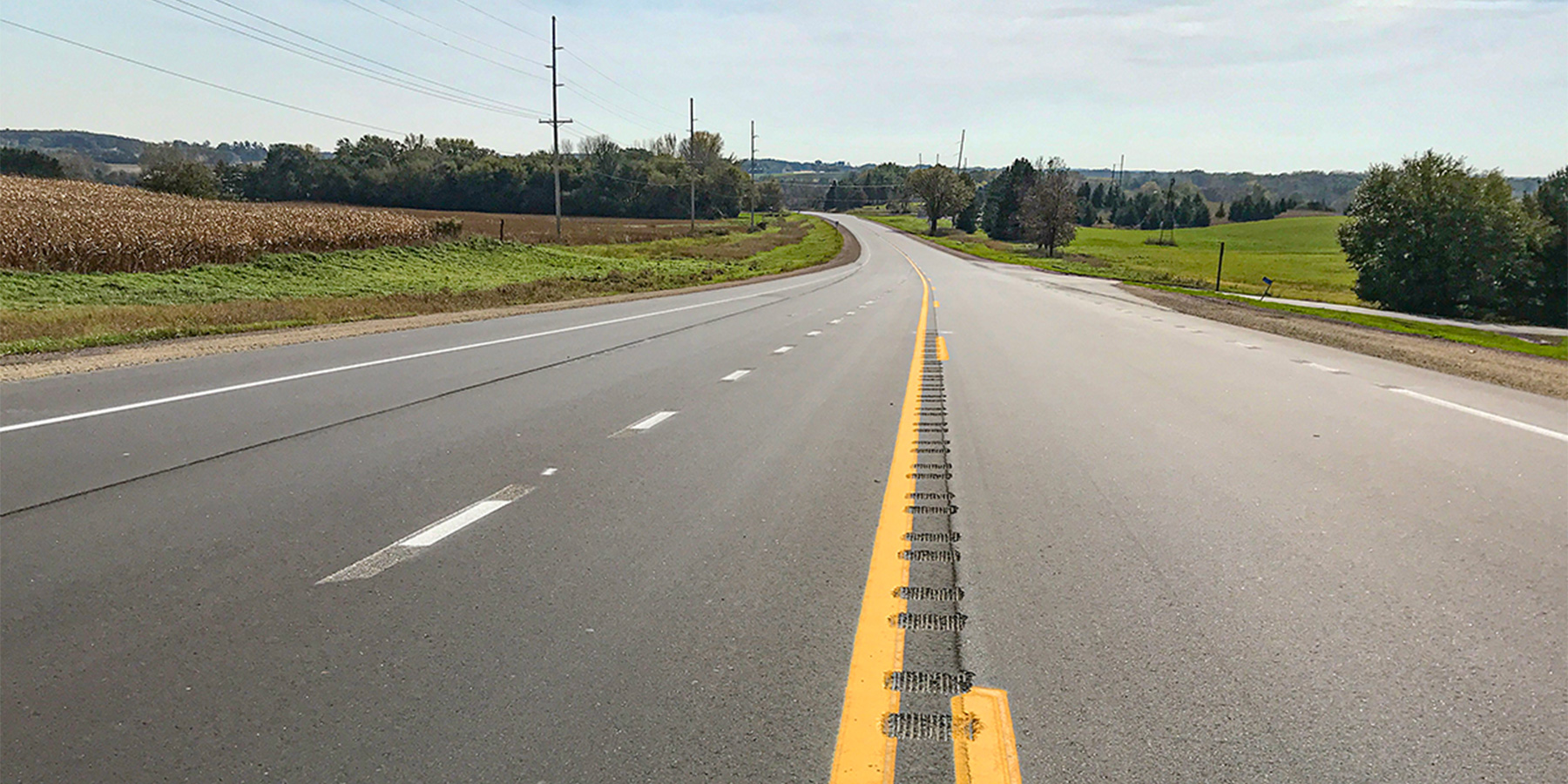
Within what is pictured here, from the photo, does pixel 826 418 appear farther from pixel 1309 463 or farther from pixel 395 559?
pixel 395 559

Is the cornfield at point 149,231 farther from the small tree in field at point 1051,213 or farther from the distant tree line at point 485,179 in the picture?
the small tree in field at point 1051,213

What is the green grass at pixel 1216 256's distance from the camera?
213 feet

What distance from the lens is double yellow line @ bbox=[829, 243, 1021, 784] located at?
2.73m

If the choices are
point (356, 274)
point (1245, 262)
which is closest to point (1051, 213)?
point (1245, 262)

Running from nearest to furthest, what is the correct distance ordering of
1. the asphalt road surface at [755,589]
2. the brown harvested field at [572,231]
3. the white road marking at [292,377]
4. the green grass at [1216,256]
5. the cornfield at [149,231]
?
the asphalt road surface at [755,589], the white road marking at [292,377], the cornfield at [149,231], the brown harvested field at [572,231], the green grass at [1216,256]

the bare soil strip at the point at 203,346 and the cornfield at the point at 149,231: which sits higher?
the cornfield at the point at 149,231

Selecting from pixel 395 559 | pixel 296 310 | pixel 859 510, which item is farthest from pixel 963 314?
pixel 395 559

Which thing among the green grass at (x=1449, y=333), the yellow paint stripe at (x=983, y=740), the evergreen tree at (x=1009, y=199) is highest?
the evergreen tree at (x=1009, y=199)

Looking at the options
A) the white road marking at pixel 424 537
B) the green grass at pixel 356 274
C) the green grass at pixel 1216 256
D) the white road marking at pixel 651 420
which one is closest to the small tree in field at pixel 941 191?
the green grass at pixel 1216 256

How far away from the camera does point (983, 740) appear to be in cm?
289

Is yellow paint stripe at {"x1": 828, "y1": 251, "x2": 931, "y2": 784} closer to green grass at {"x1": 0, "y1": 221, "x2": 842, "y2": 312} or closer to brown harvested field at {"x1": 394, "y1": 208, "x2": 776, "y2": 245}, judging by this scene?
green grass at {"x1": 0, "y1": 221, "x2": 842, "y2": 312}

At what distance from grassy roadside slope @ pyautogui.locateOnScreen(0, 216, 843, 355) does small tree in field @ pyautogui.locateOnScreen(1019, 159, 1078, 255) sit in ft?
161

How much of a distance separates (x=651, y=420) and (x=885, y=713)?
5577 millimetres

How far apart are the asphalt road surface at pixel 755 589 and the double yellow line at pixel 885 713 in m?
0.02
